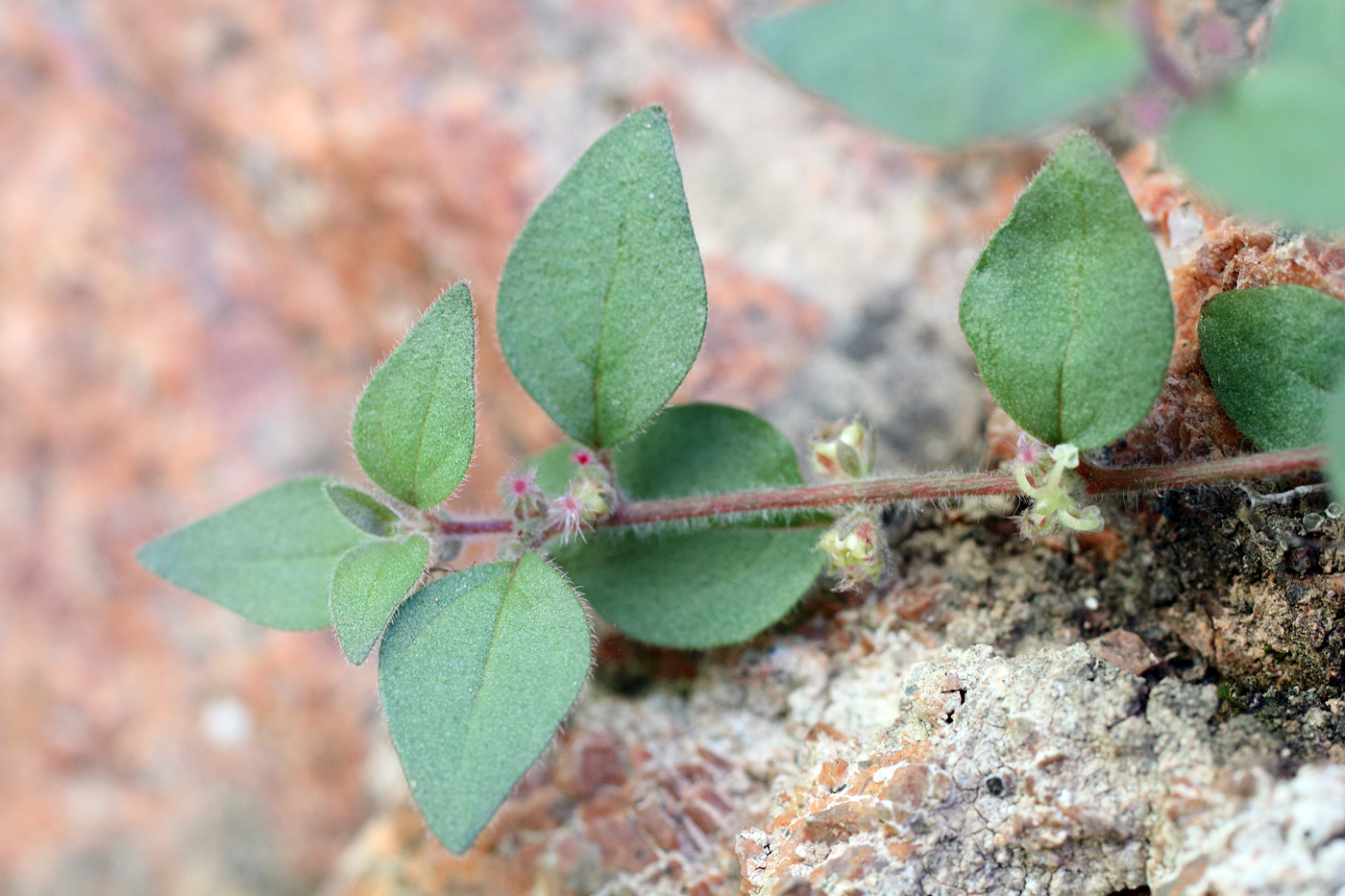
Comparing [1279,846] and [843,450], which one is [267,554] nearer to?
[843,450]

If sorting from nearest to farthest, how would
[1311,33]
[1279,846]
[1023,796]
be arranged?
[1279,846] < [1311,33] < [1023,796]

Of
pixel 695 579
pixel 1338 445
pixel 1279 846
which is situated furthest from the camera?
pixel 695 579

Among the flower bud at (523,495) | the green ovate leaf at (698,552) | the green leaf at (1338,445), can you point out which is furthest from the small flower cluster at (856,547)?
the green leaf at (1338,445)

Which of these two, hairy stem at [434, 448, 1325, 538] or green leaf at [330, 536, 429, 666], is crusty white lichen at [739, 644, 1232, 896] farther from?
green leaf at [330, 536, 429, 666]

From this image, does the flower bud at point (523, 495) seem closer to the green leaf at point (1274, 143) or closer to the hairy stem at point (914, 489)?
the hairy stem at point (914, 489)

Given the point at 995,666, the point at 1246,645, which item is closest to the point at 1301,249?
the point at 1246,645

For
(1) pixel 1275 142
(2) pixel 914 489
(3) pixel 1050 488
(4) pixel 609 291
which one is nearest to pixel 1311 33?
(1) pixel 1275 142

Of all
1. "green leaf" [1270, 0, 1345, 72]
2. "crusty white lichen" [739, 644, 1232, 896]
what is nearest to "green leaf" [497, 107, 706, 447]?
"crusty white lichen" [739, 644, 1232, 896]

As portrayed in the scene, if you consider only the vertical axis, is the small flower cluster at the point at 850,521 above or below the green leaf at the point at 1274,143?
below
